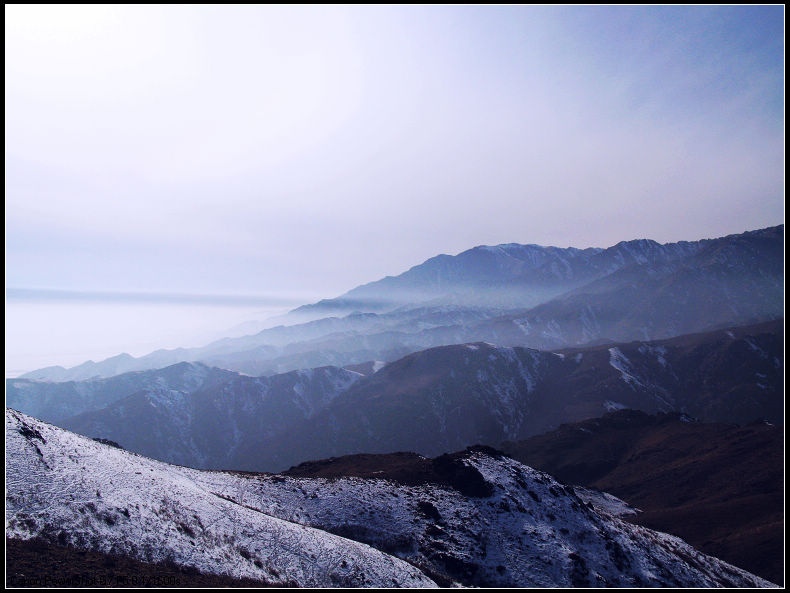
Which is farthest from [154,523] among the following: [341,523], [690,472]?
[690,472]

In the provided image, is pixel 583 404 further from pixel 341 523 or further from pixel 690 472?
pixel 341 523

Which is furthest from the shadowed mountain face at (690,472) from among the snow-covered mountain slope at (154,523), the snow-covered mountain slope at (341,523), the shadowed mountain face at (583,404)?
the snow-covered mountain slope at (154,523)

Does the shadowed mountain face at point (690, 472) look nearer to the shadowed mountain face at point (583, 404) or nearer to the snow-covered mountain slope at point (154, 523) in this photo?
the shadowed mountain face at point (583, 404)

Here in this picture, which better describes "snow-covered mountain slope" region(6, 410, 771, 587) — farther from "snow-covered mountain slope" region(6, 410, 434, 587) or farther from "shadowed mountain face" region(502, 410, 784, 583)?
"shadowed mountain face" region(502, 410, 784, 583)

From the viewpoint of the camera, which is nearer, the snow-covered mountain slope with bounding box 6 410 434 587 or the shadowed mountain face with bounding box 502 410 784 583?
the snow-covered mountain slope with bounding box 6 410 434 587

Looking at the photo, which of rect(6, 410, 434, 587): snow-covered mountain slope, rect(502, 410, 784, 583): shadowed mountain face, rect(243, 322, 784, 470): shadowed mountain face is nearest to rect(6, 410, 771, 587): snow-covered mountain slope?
rect(6, 410, 434, 587): snow-covered mountain slope
